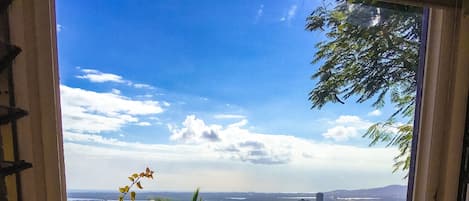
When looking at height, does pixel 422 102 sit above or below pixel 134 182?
above

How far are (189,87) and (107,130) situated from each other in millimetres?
269

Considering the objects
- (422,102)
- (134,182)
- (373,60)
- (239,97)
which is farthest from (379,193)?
(134,182)

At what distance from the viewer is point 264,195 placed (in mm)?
1291

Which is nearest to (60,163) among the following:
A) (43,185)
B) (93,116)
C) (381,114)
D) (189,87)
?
(43,185)

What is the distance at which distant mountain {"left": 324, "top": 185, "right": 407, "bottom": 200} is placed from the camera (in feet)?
4.43

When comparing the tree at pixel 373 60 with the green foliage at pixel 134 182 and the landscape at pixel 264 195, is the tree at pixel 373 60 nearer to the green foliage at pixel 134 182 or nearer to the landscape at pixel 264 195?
the landscape at pixel 264 195

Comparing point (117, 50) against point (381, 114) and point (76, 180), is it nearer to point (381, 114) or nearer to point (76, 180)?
point (76, 180)

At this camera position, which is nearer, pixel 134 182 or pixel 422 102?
pixel 134 182

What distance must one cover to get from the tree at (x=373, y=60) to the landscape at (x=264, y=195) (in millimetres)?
99

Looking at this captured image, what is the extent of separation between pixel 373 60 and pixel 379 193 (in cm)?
46

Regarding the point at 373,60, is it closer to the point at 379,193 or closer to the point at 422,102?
the point at 422,102

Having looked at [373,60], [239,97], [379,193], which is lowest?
[379,193]

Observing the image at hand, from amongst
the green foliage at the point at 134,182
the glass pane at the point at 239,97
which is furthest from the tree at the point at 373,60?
the green foliage at the point at 134,182

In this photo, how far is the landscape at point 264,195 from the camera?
45.2 inches
